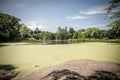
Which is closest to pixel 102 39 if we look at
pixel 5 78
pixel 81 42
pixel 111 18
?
pixel 81 42

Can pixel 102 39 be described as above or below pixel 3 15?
below

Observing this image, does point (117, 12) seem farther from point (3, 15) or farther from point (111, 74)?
point (3, 15)

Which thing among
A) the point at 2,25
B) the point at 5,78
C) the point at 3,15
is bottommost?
the point at 5,78

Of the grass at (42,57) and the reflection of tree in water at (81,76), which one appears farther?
the grass at (42,57)

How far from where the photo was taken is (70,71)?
534 centimetres

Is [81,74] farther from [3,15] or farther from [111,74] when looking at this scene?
[3,15]

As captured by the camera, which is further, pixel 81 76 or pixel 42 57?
pixel 42 57

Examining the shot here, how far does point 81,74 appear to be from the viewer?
16.5ft

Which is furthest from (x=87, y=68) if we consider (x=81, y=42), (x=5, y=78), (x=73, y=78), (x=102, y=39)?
(x=102, y=39)

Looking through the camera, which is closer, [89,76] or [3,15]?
[89,76]

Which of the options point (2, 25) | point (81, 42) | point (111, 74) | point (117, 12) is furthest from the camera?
point (81, 42)

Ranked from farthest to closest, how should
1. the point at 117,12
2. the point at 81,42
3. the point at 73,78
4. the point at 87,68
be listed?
the point at 81,42
the point at 117,12
the point at 87,68
the point at 73,78

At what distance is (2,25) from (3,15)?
70 cm

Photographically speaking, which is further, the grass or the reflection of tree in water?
the grass
